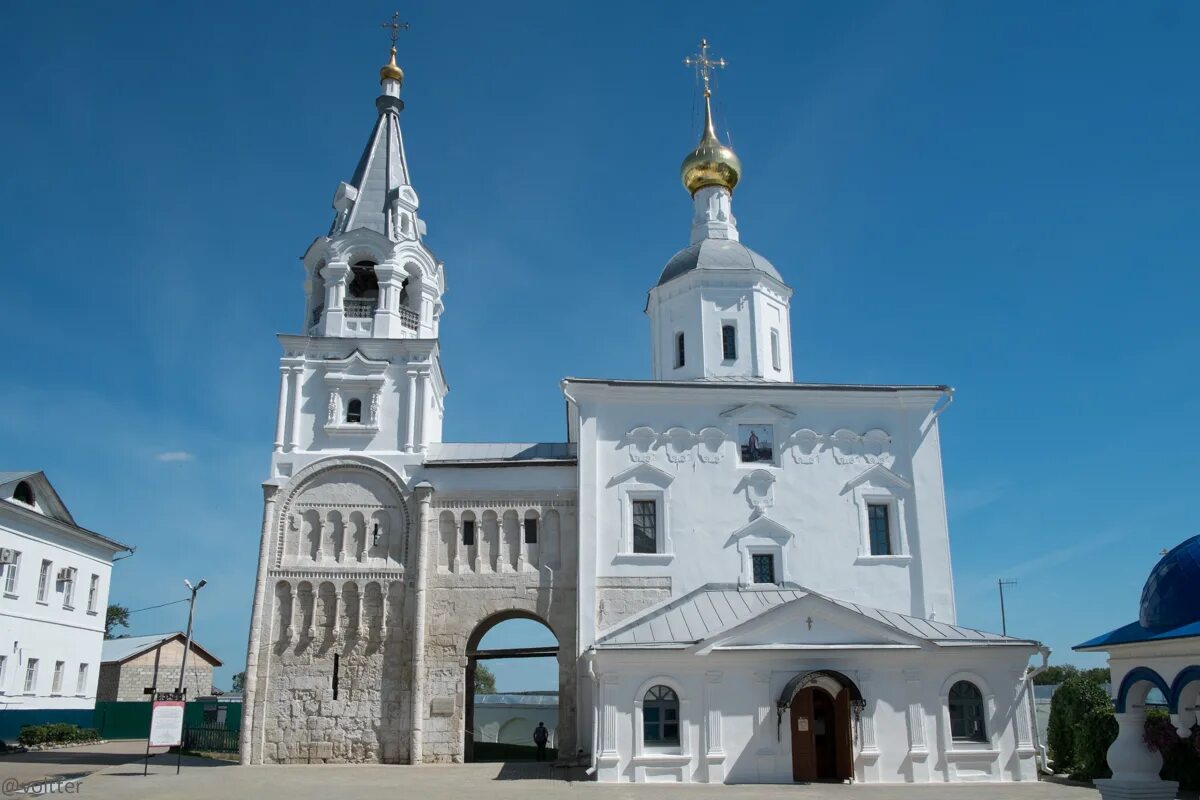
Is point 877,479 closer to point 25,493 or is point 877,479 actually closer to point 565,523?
point 565,523

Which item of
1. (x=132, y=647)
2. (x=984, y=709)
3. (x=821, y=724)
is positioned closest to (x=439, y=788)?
(x=821, y=724)

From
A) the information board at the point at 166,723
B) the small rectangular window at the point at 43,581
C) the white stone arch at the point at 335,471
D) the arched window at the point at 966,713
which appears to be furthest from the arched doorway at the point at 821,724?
the small rectangular window at the point at 43,581

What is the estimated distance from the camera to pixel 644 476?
22.4 m

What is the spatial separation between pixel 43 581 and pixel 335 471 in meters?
11.8

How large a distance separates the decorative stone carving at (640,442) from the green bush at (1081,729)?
33.4 ft

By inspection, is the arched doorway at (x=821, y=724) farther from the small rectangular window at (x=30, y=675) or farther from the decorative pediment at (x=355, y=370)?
the small rectangular window at (x=30, y=675)

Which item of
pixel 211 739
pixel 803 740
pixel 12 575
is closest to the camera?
pixel 803 740

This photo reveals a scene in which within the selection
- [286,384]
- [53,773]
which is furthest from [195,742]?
[286,384]

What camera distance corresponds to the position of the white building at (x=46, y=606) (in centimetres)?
2564

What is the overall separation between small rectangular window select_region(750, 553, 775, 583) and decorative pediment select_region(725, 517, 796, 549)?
38cm

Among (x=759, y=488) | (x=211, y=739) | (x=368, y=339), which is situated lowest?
(x=211, y=739)

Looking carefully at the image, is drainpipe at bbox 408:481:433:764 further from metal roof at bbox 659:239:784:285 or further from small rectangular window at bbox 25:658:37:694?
small rectangular window at bbox 25:658:37:694

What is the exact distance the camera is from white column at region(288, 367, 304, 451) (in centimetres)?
2303

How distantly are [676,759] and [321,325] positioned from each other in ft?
46.3
